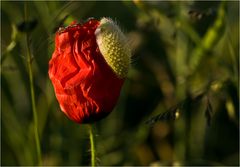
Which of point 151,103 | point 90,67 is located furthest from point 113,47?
point 151,103

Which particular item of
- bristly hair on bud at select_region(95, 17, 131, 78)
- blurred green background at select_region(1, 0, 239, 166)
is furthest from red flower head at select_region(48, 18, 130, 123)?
blurred green background at select_region(1, 0, 239, 166)

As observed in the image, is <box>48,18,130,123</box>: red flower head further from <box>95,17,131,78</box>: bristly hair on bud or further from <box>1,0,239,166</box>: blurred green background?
<box>1,0,239,166</box>: blurred green background

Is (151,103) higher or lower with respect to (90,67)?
lower

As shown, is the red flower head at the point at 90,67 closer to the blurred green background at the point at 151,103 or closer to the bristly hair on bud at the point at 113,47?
the bristly hair on bud at the point at 113,47

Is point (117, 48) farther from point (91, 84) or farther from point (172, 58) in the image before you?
point (172, 58)

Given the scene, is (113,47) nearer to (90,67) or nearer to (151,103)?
(90,67)

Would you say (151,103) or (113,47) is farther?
(151,103)

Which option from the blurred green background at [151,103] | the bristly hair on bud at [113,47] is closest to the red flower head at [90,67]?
the bristly hair on bud at [113,47]
